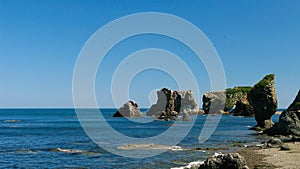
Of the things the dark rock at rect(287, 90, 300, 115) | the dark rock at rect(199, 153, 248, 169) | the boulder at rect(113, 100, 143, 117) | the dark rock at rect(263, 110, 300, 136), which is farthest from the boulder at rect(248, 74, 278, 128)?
the boulder at rect(113, 100, 143, 117)

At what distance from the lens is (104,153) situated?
164 ft

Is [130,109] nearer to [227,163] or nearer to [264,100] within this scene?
[264,100]

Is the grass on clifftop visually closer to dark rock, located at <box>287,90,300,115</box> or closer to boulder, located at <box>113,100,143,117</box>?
dark rock, located at <box>287,90,300,115</box>

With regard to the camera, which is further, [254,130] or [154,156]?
[254,130]

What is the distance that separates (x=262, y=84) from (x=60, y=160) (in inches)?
2468

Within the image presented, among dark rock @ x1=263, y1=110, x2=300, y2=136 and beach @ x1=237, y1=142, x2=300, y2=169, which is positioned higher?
dark rock @ x1=263, y1=110, x2=300, y2=136

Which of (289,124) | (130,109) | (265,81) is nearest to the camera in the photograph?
(289,124)

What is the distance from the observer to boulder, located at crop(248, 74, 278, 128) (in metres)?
88.4

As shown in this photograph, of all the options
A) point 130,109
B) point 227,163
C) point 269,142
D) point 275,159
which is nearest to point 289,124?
point 269,142

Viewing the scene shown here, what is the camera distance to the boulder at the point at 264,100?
88.4m

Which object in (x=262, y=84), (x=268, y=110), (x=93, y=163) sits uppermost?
(x=262, y=84)

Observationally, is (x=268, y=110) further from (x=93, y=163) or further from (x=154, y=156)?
(x=93, y=163)

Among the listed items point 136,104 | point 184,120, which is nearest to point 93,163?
point 184,120

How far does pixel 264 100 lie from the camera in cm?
8875
